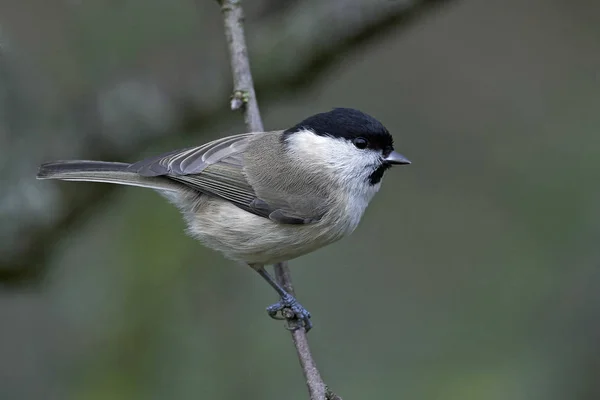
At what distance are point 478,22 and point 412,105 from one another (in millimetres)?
1029

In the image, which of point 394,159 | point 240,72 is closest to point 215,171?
point 240,72

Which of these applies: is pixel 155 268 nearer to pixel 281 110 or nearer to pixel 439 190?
pixel 281 110

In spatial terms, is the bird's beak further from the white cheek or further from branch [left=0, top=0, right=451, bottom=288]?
branch [left=0, top=0, right=451, bottom=288]

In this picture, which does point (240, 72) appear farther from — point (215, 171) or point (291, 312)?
point (291, 312)

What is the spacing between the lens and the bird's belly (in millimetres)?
2785

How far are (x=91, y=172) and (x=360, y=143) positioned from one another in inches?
43.3

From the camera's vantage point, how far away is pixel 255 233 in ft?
9.27

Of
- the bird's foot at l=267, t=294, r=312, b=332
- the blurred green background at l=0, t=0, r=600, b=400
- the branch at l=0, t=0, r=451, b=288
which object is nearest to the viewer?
the bird's foot at l=267, t=294, r=312, b=332

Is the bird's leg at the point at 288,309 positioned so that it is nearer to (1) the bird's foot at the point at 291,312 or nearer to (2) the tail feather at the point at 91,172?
(1) the bird's foot at the point at 291,312

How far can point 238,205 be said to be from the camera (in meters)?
2.88

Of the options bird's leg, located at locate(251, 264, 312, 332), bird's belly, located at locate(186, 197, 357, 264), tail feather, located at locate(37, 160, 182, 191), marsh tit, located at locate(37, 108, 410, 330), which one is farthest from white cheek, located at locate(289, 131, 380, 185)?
tail feather, located at locate(37, 160, 182, 191)

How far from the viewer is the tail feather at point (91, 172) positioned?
277cm

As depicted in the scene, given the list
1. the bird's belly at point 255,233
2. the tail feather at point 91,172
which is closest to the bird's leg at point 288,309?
the bird's belly at point 255,233

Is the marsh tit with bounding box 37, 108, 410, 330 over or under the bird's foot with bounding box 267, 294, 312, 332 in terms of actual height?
over
